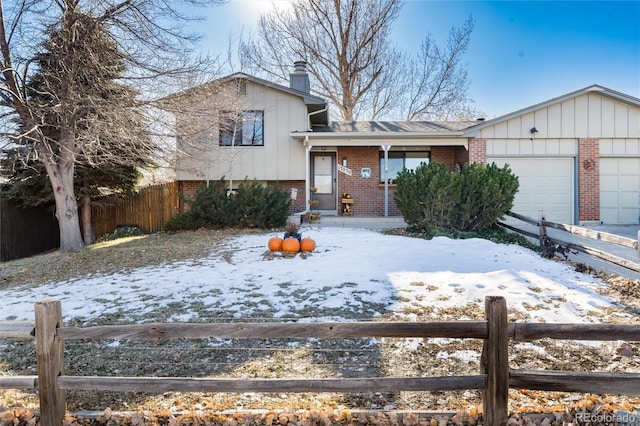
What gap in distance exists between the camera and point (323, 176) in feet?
49.1

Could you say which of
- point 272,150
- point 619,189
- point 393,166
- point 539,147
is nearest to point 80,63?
point 272,150

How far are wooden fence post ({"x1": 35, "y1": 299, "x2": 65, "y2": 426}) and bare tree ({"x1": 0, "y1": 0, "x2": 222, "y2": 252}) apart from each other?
20.2 feet

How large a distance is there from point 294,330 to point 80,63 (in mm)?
8638

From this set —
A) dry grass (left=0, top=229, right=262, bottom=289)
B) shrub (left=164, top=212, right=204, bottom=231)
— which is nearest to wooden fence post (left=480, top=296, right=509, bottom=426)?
dry grass (left=0, top=229, right=262, bottom=289)

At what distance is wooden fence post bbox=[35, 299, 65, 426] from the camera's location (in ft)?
8.33

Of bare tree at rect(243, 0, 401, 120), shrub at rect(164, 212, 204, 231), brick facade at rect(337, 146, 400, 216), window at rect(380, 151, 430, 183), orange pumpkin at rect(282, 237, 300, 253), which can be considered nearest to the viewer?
orange pumpkin at rect(282, 237, 300, 253)

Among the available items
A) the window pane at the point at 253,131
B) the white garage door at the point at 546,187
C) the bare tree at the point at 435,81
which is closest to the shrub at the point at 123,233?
the window pane at the point at 253,131

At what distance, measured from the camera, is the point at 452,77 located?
938 inches

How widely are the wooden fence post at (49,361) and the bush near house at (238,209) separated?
9134 millimetres

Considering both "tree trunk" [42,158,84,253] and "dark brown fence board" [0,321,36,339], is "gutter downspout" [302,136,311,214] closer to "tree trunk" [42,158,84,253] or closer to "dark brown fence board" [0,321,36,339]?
"tree trunk" [42,158,84,253]

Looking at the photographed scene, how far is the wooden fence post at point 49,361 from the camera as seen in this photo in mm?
2539

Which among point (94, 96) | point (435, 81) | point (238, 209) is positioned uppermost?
point (435, 81)

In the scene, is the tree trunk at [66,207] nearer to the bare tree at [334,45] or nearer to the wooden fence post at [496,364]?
the wooden fence post at [496,364]

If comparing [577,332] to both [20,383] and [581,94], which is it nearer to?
[20,383]
